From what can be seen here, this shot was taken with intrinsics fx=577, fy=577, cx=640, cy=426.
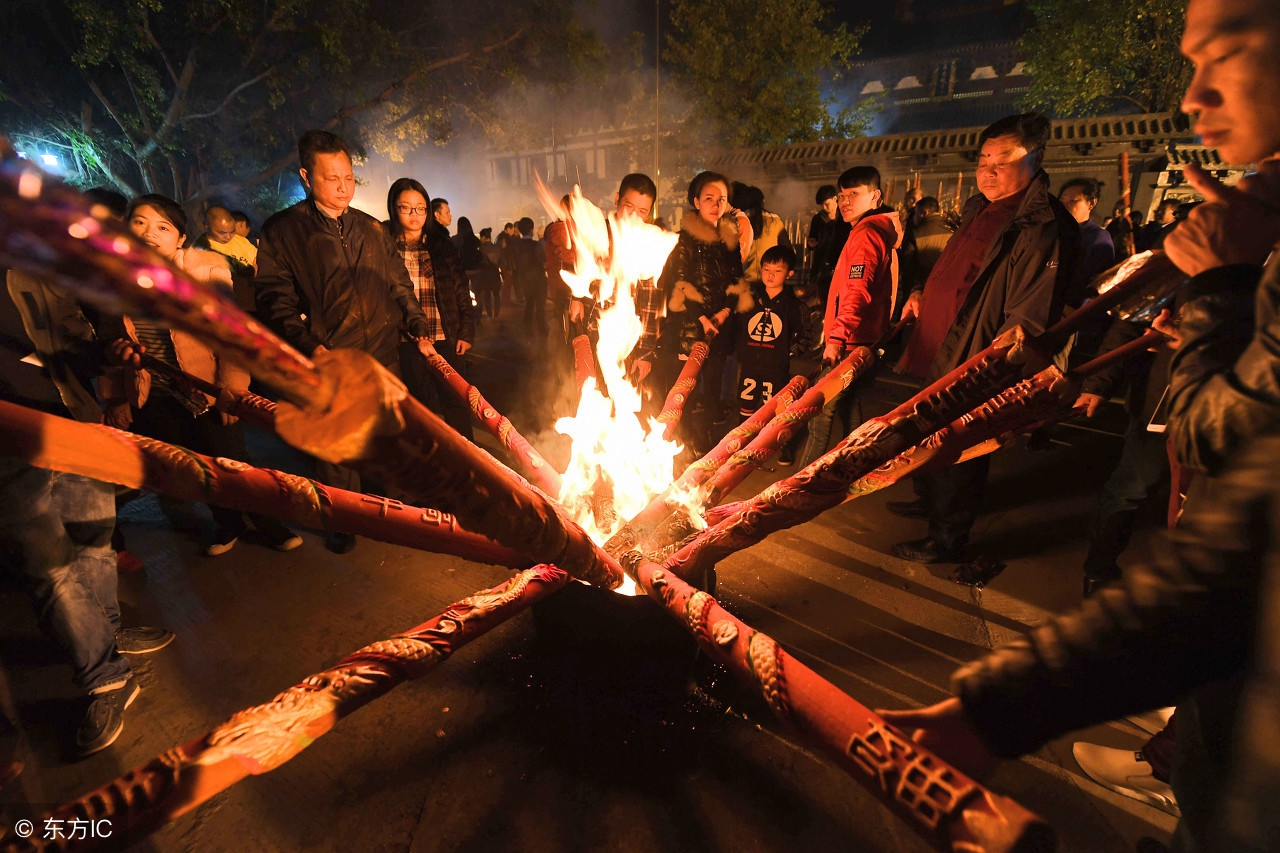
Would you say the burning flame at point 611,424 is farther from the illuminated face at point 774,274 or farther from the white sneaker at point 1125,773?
the white sneaker at point 1125,773

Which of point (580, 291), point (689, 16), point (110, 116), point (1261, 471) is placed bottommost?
point (1261, 471)

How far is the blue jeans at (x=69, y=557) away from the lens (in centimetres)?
244

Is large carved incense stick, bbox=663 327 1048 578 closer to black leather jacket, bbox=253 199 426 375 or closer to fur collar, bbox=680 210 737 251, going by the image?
black leather jacket, bbox=253 199 426 375

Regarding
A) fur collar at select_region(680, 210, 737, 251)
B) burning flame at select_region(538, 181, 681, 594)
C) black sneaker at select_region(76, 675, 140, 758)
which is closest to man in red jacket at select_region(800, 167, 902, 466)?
fur collar at select_region(680, 210, 737, 251)

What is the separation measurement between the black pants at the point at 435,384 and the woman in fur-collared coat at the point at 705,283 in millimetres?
2122

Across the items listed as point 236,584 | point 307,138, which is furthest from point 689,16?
point 236,584

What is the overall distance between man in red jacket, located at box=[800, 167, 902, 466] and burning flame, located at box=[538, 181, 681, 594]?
4.47ft

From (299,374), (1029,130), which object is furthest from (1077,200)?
(299,374)

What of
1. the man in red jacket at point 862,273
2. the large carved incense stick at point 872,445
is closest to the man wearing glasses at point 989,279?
the man in red jacket at point 862,273

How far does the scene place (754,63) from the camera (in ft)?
73.8

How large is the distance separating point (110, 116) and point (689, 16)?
1921cm

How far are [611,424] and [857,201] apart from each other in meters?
2.89

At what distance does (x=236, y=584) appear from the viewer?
373 cm

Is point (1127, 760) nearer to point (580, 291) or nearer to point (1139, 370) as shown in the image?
point (1139, 370)
